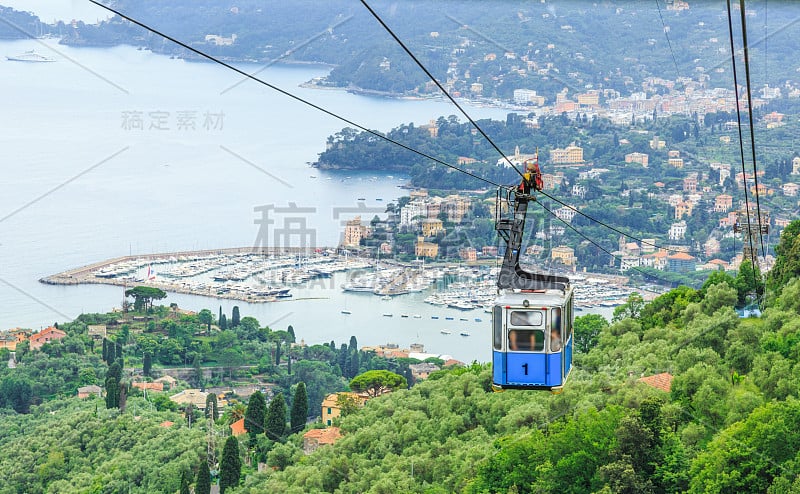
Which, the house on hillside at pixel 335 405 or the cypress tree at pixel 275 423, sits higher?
the cypress tree at pixel 275 423

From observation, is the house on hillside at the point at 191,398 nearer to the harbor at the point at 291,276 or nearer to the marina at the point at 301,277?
the marina at the point at 301,277

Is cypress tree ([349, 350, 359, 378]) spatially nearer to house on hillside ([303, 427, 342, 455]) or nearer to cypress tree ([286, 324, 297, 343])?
cypress tree ([286, 324, 297, 343])

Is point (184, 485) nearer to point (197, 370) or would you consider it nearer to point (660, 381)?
point (660, 381)

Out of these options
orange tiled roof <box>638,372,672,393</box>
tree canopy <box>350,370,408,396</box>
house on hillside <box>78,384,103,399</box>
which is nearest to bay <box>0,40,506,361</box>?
tree canopy <box>350,370,408,396</box>

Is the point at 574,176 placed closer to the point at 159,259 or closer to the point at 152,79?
the point at 159,259

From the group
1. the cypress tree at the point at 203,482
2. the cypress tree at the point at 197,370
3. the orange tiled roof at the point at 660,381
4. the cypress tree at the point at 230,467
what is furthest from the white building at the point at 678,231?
the orange tiled roof at the point at 660,381

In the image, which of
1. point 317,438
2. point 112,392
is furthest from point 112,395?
point 317,438
